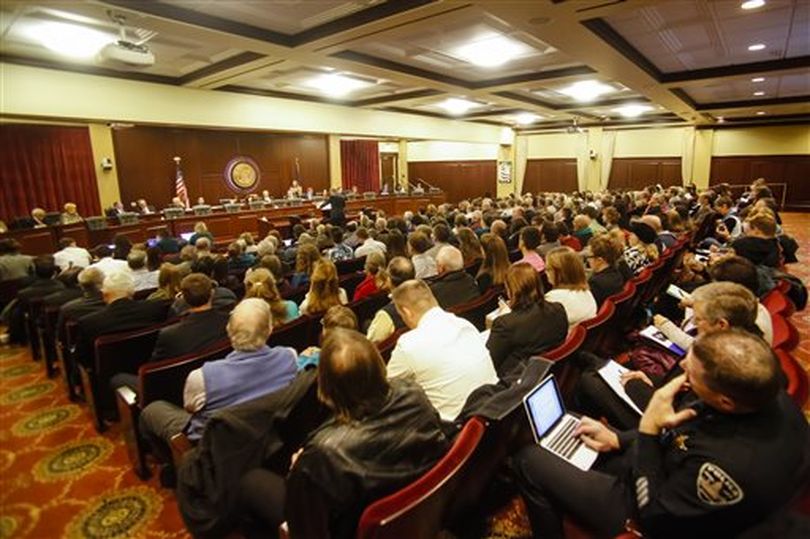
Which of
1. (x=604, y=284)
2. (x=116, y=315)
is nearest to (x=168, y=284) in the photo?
(x=116, y=315)

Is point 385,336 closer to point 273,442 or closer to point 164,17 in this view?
point 273,442

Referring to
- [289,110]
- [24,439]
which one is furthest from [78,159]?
[24,439]

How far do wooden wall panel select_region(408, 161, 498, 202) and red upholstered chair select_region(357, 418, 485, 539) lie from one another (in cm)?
1713

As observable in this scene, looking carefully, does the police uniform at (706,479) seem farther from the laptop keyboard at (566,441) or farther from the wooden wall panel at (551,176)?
the wooden wall panel at (551,176)

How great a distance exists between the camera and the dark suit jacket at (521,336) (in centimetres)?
231

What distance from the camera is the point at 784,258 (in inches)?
191

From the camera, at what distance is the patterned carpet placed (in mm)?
1951

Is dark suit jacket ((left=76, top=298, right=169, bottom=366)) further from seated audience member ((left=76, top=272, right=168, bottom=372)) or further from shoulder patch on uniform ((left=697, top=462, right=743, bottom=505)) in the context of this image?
shoulder patch on uniform ((left=697, top=462, right=743, bottom=505))

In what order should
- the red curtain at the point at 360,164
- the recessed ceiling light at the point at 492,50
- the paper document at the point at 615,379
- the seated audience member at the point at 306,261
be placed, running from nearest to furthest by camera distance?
the paper document at the point at 615,379 → the seated audience member at the point at 306,261 → the recessed ceiling light at the point at 492,50 → the red curtain at the point at 360,164

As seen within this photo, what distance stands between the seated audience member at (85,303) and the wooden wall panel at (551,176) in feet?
57.2

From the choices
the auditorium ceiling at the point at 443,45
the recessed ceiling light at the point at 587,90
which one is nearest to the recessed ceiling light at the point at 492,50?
the auditorium ceiling at the point at 443,45

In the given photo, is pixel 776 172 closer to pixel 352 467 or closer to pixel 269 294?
pixel 269 294

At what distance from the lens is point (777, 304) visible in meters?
2.74

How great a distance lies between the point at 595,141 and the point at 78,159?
53.4 feet
